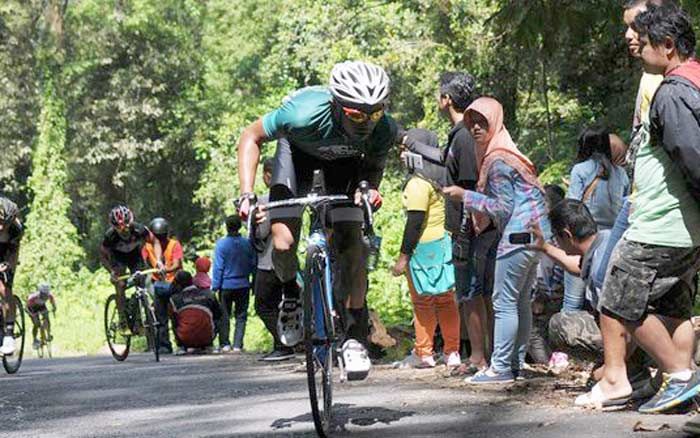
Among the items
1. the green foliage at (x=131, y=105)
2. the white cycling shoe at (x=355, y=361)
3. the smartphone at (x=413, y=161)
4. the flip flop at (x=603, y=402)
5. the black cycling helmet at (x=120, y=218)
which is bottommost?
the flip flop at (x=603, y=402)

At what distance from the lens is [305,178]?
8.45 metres

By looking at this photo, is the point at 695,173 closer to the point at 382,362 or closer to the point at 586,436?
the point at 586,436

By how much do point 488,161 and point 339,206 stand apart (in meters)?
1.85

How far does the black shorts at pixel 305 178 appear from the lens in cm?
810

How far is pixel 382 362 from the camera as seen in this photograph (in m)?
13.6

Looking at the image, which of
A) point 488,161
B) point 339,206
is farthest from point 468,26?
point 339,206

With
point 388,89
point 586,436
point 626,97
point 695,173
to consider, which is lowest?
point 586,436

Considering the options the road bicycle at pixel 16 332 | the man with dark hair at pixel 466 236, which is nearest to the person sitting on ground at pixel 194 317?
the road bicycle at pixel 16 332

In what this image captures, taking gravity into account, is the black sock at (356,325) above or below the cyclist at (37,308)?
below

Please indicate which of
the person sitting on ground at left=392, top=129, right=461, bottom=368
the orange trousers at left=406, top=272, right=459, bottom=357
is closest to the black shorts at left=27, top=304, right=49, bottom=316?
the person sitting on ground at left=392, top=129, right=461, bottom=368

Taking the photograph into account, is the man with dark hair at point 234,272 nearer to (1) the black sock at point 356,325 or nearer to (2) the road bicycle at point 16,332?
(2) the road bicycle at point 16,332

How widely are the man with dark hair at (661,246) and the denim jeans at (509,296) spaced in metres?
2.09

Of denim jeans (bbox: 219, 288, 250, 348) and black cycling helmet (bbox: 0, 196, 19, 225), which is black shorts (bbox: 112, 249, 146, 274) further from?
black cycling helmet (bbox: 0, 196, 19, 225)

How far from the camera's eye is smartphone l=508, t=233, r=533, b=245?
9.50 m
